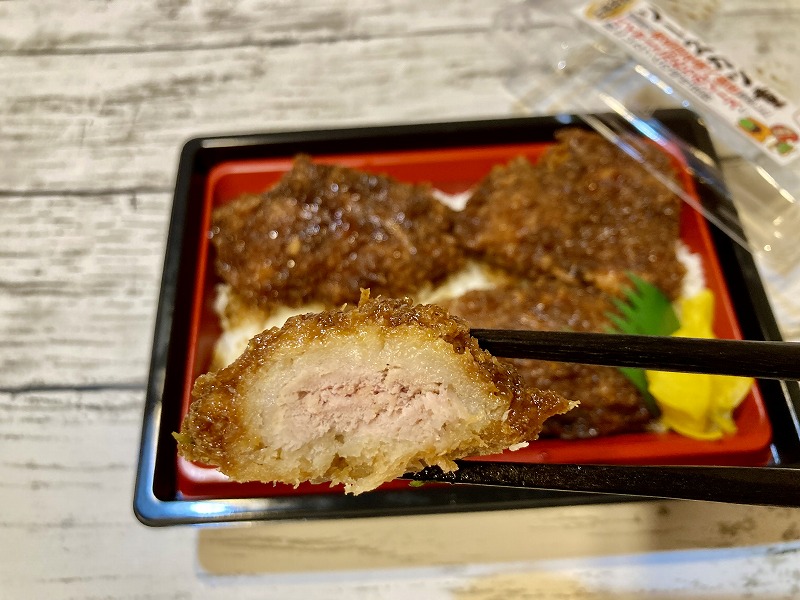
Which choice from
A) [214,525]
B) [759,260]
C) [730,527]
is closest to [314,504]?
[214,525]

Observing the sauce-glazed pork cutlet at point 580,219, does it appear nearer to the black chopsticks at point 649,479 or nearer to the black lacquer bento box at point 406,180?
the black lacquer bento box at point 406,180

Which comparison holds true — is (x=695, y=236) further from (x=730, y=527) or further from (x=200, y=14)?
(x=200, y=14)

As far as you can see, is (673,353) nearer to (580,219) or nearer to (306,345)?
(306,345)

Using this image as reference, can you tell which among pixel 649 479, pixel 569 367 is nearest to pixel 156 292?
pixel 569 367

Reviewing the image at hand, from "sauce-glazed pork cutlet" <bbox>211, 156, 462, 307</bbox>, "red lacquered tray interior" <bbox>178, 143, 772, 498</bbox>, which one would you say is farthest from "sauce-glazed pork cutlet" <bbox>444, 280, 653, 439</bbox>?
"sauce-glazed pork cutlet" <bbox>211, 156, 462, 307</bbox>

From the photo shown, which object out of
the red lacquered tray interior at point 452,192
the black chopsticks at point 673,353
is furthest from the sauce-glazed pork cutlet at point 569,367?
the black chopsticks at point 673,353

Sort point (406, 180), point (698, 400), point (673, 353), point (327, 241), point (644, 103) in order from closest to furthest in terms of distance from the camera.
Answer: point (673, 353)
point (698, 400)
point (327, 241)
point (644, 103)
point (406, 180)
